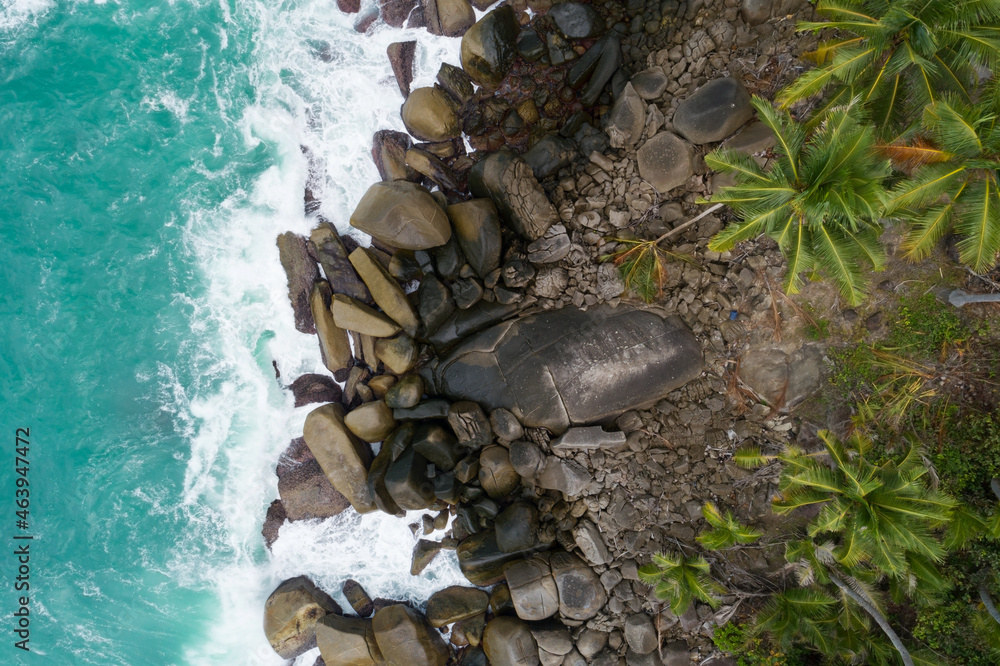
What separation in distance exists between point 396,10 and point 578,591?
41.6ft

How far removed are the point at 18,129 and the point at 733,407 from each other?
16134mm

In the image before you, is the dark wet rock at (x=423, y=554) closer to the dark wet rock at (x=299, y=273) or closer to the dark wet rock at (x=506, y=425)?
the dark wet rock at (x=506, y=425)

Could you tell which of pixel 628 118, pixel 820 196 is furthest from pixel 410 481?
pixel 820 196

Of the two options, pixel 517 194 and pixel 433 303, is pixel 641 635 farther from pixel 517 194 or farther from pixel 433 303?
pixel 517 194

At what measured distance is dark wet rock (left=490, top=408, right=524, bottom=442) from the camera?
9.92m

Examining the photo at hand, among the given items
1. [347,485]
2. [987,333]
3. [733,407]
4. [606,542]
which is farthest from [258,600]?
[987,333]

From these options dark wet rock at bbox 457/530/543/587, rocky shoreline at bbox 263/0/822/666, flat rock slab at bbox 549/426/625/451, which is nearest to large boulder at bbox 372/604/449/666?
rocky shoreline at bbox 263/0/822/666

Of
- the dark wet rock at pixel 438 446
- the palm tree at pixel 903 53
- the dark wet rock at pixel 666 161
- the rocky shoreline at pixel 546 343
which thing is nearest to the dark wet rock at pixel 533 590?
the rocky shoreline at pixel 546 343

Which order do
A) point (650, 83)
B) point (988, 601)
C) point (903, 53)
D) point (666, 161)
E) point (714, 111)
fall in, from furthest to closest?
point (650, 83), point (666, 161), point (714, 111), point (988, 601), point (903, 53)

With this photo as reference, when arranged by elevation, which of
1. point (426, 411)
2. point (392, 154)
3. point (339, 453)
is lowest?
point (339, 453)

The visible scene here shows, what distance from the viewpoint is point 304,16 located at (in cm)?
1116

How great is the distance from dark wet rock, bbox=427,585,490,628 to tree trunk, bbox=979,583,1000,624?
8.27 metres

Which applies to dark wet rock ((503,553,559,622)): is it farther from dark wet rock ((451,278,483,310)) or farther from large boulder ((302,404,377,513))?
dark wet rock ((451,278,483,310))

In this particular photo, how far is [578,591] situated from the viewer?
9.82 metres
